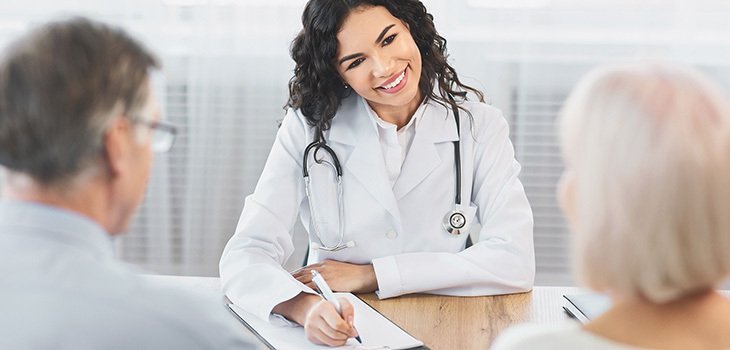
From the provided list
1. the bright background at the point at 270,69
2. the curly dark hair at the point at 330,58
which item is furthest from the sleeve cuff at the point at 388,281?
the bright background at the point at 270,69

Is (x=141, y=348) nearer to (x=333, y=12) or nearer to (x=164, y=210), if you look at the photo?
(x=333, y=12)

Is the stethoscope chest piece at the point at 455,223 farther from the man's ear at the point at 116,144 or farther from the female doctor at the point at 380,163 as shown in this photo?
the man's ear at the point at 116,144

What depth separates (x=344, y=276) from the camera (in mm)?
1610

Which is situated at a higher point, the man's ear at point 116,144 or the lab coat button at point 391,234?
the man's ear at point 116,144

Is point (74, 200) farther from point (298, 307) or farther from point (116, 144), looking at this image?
point (298, 307)

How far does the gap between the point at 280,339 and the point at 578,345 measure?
72cm

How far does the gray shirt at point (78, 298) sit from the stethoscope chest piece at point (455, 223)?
1.03m

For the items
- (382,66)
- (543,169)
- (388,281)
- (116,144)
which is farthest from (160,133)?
(543,169)

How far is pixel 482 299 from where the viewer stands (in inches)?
60.9

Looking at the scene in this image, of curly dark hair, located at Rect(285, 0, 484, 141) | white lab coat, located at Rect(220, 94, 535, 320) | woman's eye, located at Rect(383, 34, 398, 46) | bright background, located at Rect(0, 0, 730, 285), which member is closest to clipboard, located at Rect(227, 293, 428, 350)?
white lab coat, located at Rect(220, 94, 535, 320)

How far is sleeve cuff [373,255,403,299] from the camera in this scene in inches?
60.6

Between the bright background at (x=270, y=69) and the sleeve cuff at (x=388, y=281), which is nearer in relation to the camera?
the sleeve cuff at (x=388, y=281)

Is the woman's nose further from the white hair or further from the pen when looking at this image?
the white hair

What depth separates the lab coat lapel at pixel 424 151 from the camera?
1856 millimetres
